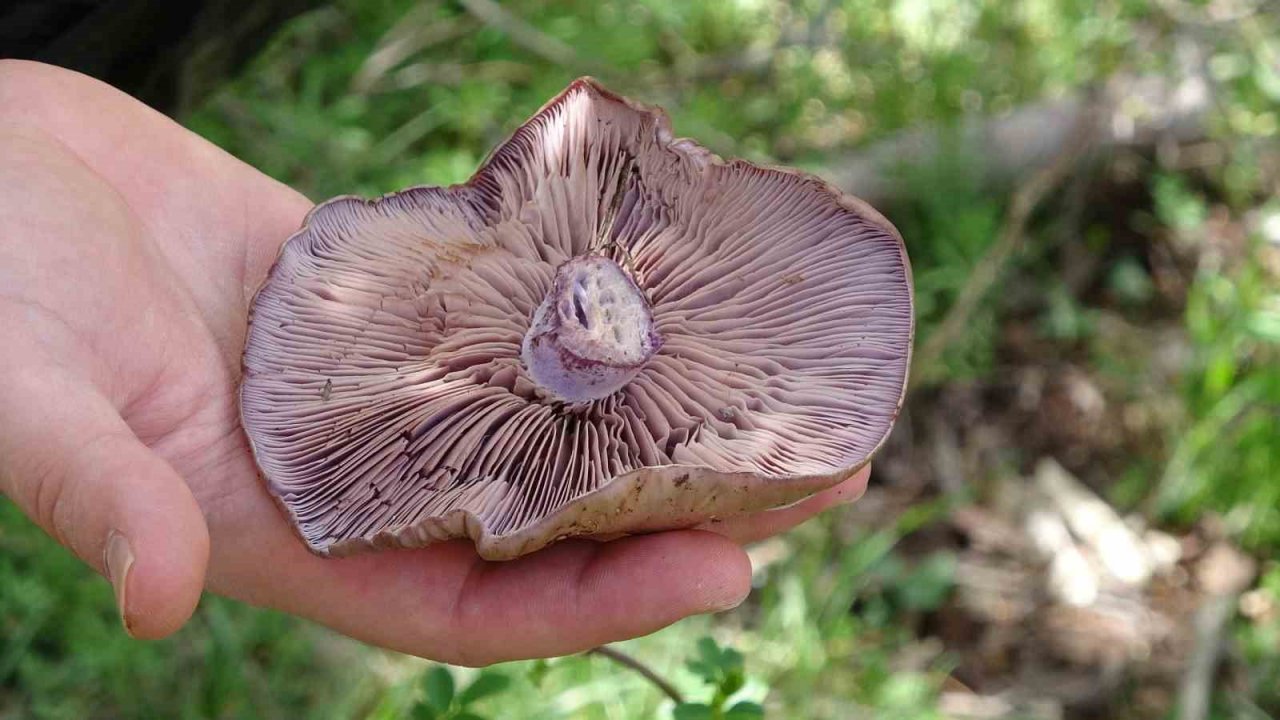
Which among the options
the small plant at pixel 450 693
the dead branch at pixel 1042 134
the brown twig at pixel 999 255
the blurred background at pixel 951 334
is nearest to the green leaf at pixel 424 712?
the small plant at pixel 450 693

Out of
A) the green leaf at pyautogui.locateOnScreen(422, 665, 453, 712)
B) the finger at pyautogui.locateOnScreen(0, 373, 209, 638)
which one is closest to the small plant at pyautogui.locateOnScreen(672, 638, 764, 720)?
the green leaf at pyautogui.locateOnScreen(422, 665, 453, 712)

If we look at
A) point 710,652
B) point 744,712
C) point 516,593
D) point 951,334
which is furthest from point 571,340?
point 951,334

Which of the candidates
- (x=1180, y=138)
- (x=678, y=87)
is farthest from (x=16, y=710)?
(x=1180, y=138)

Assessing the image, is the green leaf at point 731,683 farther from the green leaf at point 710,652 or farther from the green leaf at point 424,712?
the green leaf at point 424,712

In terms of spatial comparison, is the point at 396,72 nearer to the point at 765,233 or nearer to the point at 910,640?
the point at 765,233

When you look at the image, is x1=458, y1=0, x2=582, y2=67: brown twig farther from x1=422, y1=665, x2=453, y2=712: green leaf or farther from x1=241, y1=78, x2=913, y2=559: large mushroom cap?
x1=422, y1=665, x2=453, y2=712: green leaf

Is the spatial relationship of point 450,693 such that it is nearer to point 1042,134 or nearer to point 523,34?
point 523,34
